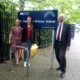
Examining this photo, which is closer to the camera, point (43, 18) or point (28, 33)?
point (28, 33)

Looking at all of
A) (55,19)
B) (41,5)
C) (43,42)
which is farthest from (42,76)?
(43,42)

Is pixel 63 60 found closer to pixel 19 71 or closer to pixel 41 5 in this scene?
pixel 19 71

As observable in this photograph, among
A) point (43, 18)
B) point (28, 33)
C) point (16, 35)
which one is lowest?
point (16, 35)

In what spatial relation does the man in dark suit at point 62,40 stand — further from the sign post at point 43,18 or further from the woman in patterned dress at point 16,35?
the woman in patterned dress at point 16,35

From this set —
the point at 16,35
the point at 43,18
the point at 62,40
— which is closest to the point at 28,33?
the point at 16,35

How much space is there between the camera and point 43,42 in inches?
703

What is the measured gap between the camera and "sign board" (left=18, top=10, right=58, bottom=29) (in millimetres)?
9531

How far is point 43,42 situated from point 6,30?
7.21m

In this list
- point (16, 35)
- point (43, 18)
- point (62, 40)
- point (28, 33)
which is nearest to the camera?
point (62, 40)

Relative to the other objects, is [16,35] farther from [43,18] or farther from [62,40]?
[62,40]

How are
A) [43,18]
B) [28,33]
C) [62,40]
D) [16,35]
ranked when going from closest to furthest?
[62,40] < [28,33] < [43,18] < [16,35]

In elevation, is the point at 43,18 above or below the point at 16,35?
above

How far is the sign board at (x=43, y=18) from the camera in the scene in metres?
9.53

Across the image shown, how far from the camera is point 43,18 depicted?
974 cm
